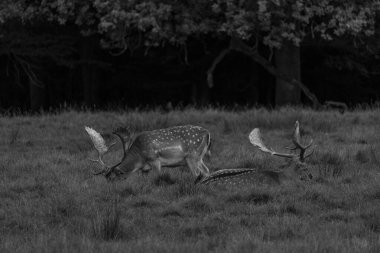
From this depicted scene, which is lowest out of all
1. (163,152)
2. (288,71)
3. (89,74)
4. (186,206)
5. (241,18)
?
(89,74)

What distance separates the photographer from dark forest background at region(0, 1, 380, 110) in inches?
886

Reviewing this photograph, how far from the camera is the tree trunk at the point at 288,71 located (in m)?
20.7

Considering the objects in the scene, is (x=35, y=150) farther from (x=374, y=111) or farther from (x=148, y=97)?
(x=148, y=97)

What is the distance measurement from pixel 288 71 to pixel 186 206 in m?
12.9

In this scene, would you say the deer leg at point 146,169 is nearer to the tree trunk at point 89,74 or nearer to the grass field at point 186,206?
the grass field at point 186,206

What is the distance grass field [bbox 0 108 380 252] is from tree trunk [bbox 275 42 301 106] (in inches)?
294

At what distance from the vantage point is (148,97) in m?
32.0

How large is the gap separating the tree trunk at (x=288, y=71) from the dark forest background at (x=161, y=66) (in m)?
0.03

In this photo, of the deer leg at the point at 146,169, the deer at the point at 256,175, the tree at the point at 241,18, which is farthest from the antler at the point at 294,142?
the tree at the point at 241,18

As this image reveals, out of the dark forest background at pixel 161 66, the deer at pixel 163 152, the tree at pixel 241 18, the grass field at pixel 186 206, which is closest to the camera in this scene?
the grass field at pixel 186 206

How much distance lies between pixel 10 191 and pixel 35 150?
146 inches

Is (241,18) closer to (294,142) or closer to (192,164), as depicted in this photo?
(294,142)

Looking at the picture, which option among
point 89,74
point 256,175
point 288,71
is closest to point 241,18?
point 288,71

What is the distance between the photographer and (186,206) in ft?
27.6
